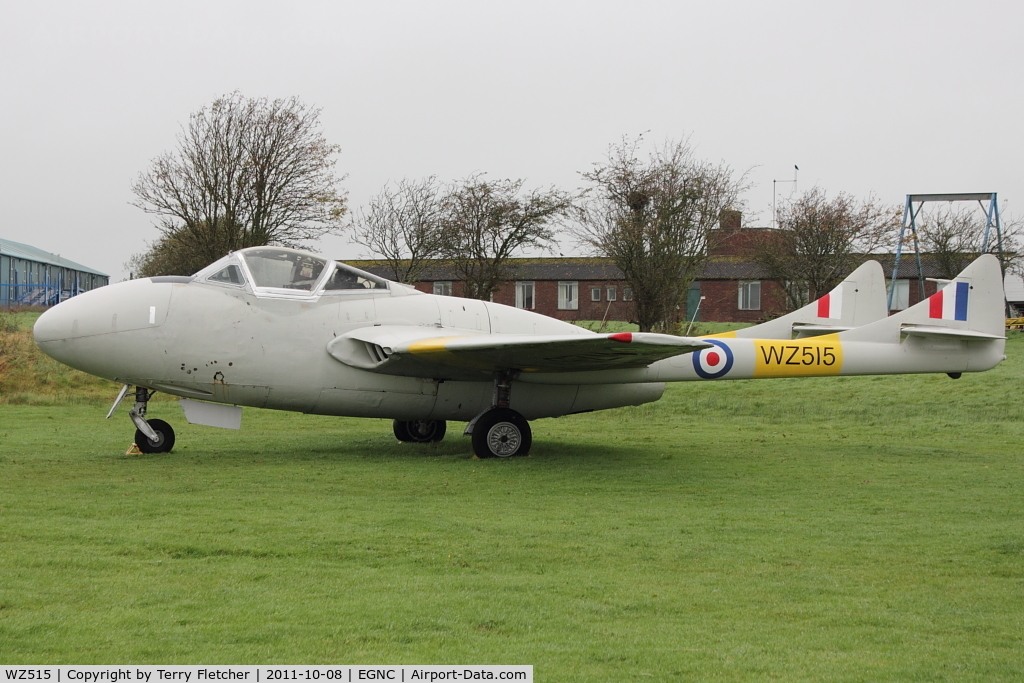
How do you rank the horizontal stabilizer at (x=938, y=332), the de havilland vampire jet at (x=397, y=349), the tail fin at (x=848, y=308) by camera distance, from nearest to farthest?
the de havilland vampire jet at (x=397, y=349) → the horizontal stabilizer at (x=938, y=332) → the tail fin at (x=848, y=308)

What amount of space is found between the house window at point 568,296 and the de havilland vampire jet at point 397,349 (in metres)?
36.7

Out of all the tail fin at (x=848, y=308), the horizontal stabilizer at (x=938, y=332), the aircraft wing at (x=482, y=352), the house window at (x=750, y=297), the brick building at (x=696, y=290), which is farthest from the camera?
the house window at (x=750, y=297)

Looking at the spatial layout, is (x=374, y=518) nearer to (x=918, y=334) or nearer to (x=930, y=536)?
(x=930, y=536)

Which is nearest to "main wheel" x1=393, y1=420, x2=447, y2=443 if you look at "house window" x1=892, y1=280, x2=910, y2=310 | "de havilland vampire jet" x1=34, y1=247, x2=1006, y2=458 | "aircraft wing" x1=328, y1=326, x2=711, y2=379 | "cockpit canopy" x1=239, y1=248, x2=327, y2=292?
"de havilland vampire jet" x1=34, y1=247, x2=1006, y2=458

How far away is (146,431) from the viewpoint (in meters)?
12.4

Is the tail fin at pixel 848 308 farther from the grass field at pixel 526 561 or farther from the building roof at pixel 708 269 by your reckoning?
the building roof at pixel 708 269

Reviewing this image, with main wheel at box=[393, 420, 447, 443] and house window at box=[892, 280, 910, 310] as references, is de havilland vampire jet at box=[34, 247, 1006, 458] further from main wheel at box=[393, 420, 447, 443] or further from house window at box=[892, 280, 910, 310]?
house window at box=[892, 280, 910, 310]

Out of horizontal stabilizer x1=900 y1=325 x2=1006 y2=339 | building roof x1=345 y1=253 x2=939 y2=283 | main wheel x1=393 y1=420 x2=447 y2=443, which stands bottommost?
main wheel x1=393 y1=420 x2=447 y2=443

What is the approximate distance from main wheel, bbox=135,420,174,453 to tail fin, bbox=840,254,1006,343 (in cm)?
1015

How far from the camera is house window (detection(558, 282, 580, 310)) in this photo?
169ft

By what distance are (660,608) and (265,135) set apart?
27.4 meters

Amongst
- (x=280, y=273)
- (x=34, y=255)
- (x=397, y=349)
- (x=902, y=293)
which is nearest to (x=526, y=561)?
(x=397, y=349)

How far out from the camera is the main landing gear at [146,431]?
12477 mm

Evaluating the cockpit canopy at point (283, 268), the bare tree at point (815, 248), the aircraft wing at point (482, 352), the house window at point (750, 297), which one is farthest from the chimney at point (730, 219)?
the cockpit canopy at point (283, 268)
